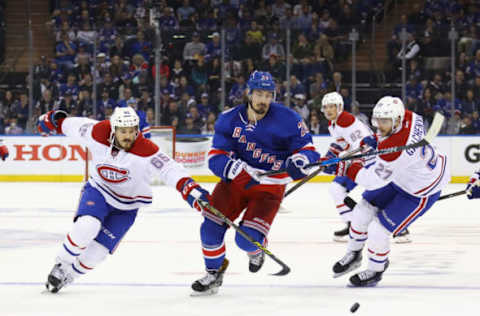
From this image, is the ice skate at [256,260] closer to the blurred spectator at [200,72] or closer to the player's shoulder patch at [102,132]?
the player's shoulder patch at [102,132]

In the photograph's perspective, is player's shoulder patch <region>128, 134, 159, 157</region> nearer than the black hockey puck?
No

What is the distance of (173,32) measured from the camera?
13273mm

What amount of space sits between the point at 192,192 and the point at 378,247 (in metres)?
1.22

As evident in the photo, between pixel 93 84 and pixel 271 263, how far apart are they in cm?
812

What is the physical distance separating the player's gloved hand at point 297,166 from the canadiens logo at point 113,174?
873mm

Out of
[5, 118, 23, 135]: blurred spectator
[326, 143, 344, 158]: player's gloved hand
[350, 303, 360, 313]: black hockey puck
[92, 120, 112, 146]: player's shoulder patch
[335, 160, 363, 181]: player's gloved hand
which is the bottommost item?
[5, 118, 23, 135]: blurred spectator

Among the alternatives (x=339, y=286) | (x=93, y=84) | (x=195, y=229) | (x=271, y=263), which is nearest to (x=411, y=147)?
(x=339, y=286)

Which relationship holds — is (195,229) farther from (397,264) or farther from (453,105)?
(453,105)

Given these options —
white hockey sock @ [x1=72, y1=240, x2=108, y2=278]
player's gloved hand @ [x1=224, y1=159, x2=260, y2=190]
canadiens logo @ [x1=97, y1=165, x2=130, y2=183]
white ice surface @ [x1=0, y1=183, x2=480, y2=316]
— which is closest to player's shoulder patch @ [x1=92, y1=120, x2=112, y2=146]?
canadiens logo @ [x1=97, y1=165, x2=130, y2=183]

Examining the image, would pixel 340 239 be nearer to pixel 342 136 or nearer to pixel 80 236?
pixel 342 136

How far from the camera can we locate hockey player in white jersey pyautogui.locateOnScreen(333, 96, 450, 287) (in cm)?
507

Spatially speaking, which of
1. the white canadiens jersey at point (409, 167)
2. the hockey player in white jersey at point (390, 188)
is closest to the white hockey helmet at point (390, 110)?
the hockey player in white jersey at point (390, 188)

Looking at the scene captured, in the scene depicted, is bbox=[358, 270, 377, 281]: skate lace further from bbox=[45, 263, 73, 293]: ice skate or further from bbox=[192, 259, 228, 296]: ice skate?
bbox=[45, 263, 73, 293]: ice skate

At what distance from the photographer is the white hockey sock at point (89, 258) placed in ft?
15.6
